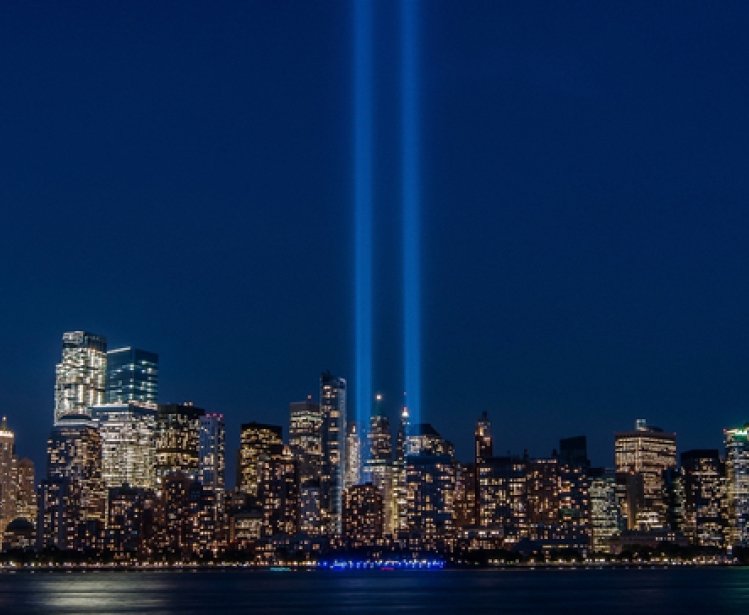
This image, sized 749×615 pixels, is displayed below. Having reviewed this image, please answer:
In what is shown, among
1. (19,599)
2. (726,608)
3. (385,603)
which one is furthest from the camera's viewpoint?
(19,599)

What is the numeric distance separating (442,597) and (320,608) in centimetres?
3082

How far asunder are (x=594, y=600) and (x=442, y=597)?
22.5m

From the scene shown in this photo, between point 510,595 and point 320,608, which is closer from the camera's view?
point 320,608

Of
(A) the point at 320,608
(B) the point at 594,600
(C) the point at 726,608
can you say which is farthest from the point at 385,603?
(C) the point at 726,608

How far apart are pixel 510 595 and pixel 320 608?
39.8 metres

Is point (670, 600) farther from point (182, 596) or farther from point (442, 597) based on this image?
point (182, 596)

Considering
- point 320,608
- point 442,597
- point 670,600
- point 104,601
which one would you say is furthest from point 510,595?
point 104,601

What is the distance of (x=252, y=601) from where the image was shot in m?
185

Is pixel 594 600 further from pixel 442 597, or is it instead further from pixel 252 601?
pixel 252 601

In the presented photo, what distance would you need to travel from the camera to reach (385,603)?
579ft

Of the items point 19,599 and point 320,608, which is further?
point 19,599

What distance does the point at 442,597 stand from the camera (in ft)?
630

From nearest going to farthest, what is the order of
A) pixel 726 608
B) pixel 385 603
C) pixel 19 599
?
pixel 726 608 → pixel 385 603 → pixel 19 599

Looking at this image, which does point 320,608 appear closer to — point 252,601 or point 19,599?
point 252,601
